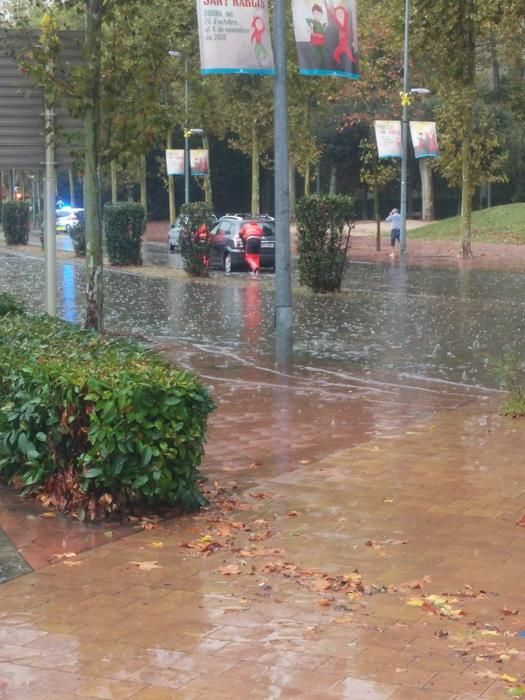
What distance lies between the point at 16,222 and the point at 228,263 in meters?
17.0

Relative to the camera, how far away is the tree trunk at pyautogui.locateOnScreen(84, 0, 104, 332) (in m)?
13.9

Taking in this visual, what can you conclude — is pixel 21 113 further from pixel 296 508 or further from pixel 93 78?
pixel 296 508

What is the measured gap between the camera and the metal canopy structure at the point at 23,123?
40.8 ft

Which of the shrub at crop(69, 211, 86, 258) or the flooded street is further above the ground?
the shrub at crop(69, 211, 86, 258)

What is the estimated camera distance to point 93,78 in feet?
45.3

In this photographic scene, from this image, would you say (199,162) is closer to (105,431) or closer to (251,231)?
(251,231)

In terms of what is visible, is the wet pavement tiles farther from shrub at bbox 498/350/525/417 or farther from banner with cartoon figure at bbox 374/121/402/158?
banner with cartoon figure at bbox 374/121/402/158

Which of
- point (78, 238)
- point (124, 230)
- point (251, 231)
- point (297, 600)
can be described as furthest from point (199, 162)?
point (297, 600)

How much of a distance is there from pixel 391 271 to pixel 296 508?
25.7 m

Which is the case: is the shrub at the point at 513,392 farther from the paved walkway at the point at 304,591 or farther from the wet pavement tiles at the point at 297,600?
the wet pavement tiles at the point at 297,600

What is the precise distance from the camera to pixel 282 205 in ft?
44.6

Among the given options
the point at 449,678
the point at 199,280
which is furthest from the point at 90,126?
the point at 199,280

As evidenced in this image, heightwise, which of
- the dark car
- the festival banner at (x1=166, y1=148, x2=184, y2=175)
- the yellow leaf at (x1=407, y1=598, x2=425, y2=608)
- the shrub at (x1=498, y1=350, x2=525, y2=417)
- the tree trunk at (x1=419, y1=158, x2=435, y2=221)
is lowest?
the yellow leaf at (x1=407, y1=598, x2=425, y2=608)

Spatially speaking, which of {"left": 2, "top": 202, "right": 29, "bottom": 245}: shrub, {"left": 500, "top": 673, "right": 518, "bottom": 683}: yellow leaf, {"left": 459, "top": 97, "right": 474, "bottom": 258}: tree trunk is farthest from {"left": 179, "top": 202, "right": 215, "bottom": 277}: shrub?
{"left": 500, "top": 673, "right": 518, "bottom": 683}: yellow leaf
